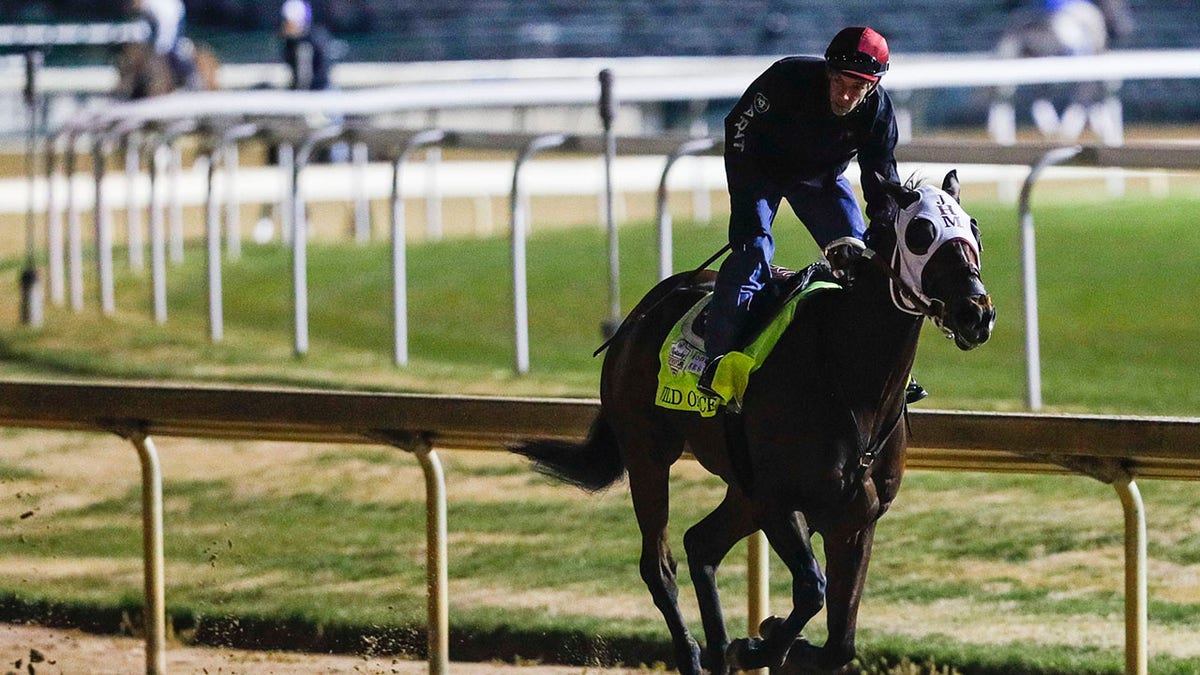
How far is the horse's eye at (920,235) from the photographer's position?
4391mm

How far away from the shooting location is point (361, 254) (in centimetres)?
1417

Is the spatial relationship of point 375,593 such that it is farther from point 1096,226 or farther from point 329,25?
point 329,25

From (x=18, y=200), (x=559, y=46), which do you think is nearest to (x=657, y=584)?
(x=18, y=200)

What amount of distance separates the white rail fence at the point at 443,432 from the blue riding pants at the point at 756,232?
1.68ft

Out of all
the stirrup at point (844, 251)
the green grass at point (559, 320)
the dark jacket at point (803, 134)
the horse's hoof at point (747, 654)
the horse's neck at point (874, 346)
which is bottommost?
the green grass at point (559, 320)

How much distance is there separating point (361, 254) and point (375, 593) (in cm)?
716

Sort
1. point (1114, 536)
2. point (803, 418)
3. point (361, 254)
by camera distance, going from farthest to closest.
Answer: point (361, 254)
point (1114, 536)
point (803, 418)

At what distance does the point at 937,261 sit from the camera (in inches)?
171

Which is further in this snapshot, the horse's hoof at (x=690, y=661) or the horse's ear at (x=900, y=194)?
the horse's hoof at (x=690, y=661)

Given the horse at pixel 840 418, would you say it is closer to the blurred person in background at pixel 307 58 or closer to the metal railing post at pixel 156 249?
the metal railing post at pixel 156 249

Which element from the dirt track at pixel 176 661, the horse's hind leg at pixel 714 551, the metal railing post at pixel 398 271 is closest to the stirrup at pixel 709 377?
the horse's hind leg at pixel 714 551

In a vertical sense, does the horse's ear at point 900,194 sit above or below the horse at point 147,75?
above

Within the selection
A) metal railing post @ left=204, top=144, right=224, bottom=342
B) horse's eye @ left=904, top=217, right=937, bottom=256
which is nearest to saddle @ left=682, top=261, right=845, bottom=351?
horse's eye @ left=904, top=217, right=937, bottom=256

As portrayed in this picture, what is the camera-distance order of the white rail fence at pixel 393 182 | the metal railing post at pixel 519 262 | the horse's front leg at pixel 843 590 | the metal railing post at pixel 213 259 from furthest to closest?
the metal railing post at pixel 213 259 < the metal railing post at pixel 519 262 < the white rail fence at pixel 393 182 < the horse's front leg at pixel 843 590
